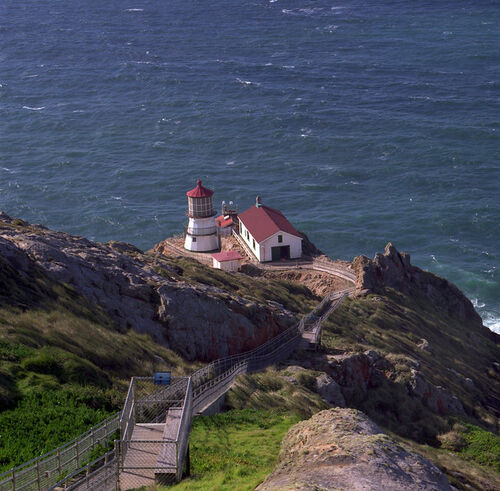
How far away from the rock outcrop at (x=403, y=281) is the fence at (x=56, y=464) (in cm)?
3933

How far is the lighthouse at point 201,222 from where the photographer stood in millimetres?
72125

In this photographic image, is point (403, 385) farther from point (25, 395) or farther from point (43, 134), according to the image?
point (43, 134)

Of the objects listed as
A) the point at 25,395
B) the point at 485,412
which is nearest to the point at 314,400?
the point at 25,395

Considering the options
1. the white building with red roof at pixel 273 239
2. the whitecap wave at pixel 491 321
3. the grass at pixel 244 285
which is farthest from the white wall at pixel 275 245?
the whitecap wave at pixel 491 321

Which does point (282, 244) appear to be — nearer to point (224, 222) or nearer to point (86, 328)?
point (224, 222)

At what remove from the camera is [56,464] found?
20.4 metres

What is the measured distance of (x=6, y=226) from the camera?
4672 centimetres

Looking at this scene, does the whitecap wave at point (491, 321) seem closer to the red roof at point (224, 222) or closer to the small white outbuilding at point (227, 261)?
the red roof at point (224, 222)

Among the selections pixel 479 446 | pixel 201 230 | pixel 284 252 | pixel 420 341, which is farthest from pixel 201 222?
pixel 479 446

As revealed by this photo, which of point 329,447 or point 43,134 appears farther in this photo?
point 43,134

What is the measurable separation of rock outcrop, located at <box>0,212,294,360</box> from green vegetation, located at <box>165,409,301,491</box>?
7.89 m

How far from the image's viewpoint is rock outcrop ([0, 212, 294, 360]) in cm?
3816

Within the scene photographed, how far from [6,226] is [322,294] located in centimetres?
2662

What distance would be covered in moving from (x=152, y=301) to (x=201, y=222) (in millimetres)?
33839
